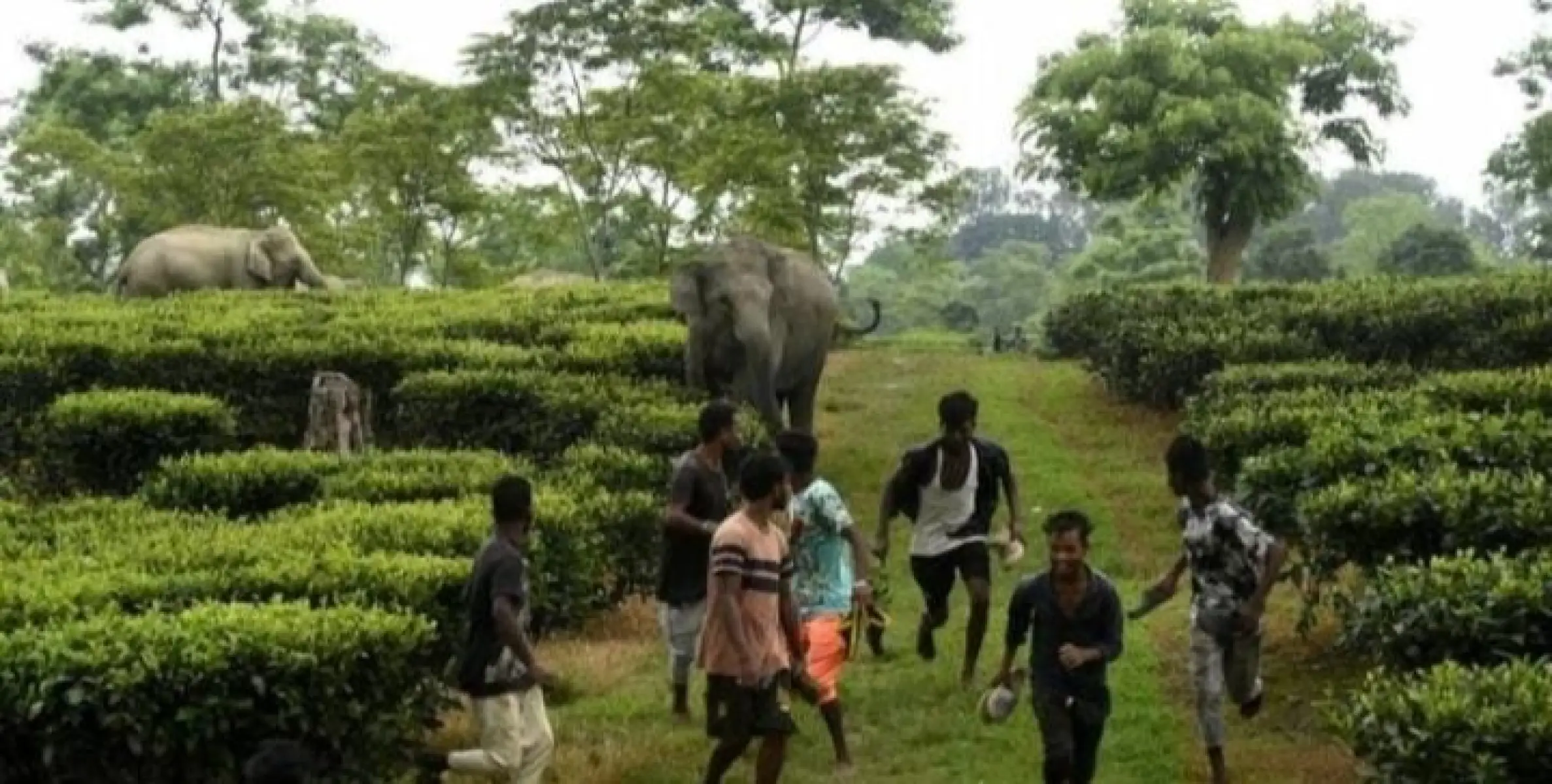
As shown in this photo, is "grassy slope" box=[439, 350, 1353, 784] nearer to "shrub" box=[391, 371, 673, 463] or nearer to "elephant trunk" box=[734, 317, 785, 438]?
"elephant trunk" box=[734, 317, 785, 438]

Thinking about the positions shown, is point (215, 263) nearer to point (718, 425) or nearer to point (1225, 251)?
point (1225, 251)

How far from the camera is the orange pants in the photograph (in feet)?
28.7

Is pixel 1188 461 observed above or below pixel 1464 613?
above

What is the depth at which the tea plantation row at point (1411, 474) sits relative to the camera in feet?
19.6

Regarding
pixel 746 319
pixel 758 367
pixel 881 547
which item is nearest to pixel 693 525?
pixel 881 547

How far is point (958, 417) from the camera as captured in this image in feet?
32.8

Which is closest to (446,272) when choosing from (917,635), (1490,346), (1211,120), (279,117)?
(279,117)

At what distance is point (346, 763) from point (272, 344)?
10717 mm

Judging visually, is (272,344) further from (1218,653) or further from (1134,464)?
(1218,653)

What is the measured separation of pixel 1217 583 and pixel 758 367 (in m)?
7.46

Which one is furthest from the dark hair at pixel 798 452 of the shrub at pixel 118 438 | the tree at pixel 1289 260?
the tree at pixel 1289 260

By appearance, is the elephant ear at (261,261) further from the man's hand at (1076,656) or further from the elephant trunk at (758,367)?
the man's hand at (1076,656)

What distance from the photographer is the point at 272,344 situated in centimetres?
1727

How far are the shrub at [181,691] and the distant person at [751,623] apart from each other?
132 centimetres
